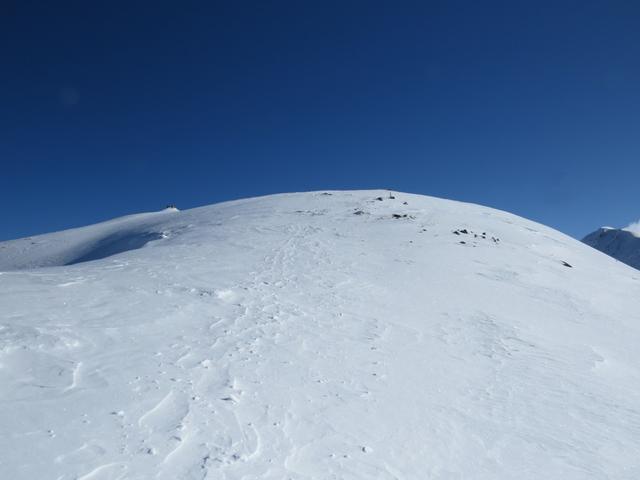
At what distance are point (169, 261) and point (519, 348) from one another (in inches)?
351

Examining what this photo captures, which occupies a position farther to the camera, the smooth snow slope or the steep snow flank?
the steep snow flank

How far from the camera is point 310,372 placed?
5.84 metres

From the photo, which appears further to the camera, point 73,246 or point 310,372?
point 73,246

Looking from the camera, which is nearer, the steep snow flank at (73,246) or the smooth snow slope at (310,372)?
the smooth snow slope at (310,372)

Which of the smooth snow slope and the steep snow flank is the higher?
the steep snow flank

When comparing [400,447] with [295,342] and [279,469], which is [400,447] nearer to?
[279,469]

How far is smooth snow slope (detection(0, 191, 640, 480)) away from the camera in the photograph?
4051 millimetres

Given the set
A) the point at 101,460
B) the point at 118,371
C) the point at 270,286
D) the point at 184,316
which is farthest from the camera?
the point at 270,286

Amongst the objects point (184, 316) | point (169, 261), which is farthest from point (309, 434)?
point (169, 261)

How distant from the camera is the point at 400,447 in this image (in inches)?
172

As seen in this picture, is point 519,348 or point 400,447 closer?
point 400,447

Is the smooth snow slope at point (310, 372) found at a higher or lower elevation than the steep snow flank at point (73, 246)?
lower

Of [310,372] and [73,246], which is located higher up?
[73,246]

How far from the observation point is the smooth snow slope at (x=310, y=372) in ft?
13.3
